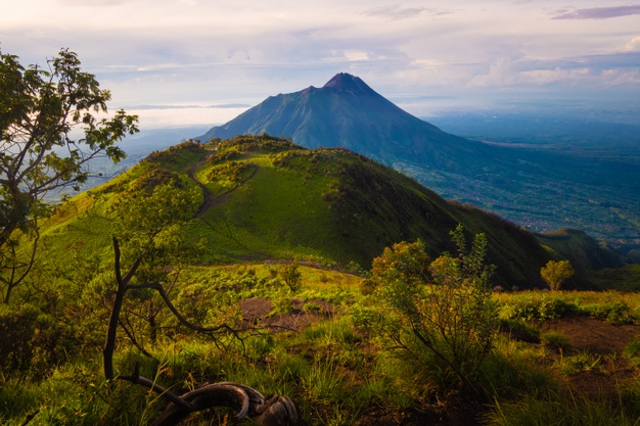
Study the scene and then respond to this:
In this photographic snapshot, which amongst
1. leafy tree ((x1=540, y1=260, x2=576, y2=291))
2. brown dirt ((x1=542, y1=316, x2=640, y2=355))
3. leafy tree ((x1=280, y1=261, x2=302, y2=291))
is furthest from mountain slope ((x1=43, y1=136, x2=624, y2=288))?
brown dirt ((x1=542, y1=316, x2=640, y2=355))

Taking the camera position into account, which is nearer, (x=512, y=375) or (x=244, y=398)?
(x=244, y=398)

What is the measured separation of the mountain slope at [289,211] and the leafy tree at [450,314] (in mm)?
38783

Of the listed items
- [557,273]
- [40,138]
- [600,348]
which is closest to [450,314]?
[600,348]

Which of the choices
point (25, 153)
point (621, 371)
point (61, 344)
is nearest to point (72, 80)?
point (25, 153)

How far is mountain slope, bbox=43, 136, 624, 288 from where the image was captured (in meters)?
49.3

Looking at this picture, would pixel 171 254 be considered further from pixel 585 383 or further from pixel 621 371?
pixel 621 371

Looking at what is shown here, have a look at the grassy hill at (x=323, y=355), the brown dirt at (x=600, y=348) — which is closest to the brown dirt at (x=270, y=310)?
the grassy hill at (x=323, y=355)

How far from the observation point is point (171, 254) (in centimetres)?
777

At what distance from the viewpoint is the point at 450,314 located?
548cm

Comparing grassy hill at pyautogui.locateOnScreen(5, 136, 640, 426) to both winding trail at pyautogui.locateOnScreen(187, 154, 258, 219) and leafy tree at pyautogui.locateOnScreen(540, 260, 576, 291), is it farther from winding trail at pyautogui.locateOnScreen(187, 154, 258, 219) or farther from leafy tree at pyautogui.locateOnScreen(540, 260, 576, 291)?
winding trail at pyautogui.locateOnScreen(187, 154, 258, 219)

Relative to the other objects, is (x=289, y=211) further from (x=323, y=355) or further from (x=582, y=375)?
(x=582, y=375)

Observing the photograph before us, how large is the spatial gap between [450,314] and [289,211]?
54.2 metres

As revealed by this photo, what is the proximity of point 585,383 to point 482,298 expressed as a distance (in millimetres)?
2308

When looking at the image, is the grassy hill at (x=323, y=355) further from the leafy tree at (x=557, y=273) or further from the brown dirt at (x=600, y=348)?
the leafy tree at (x=557, y=273)
